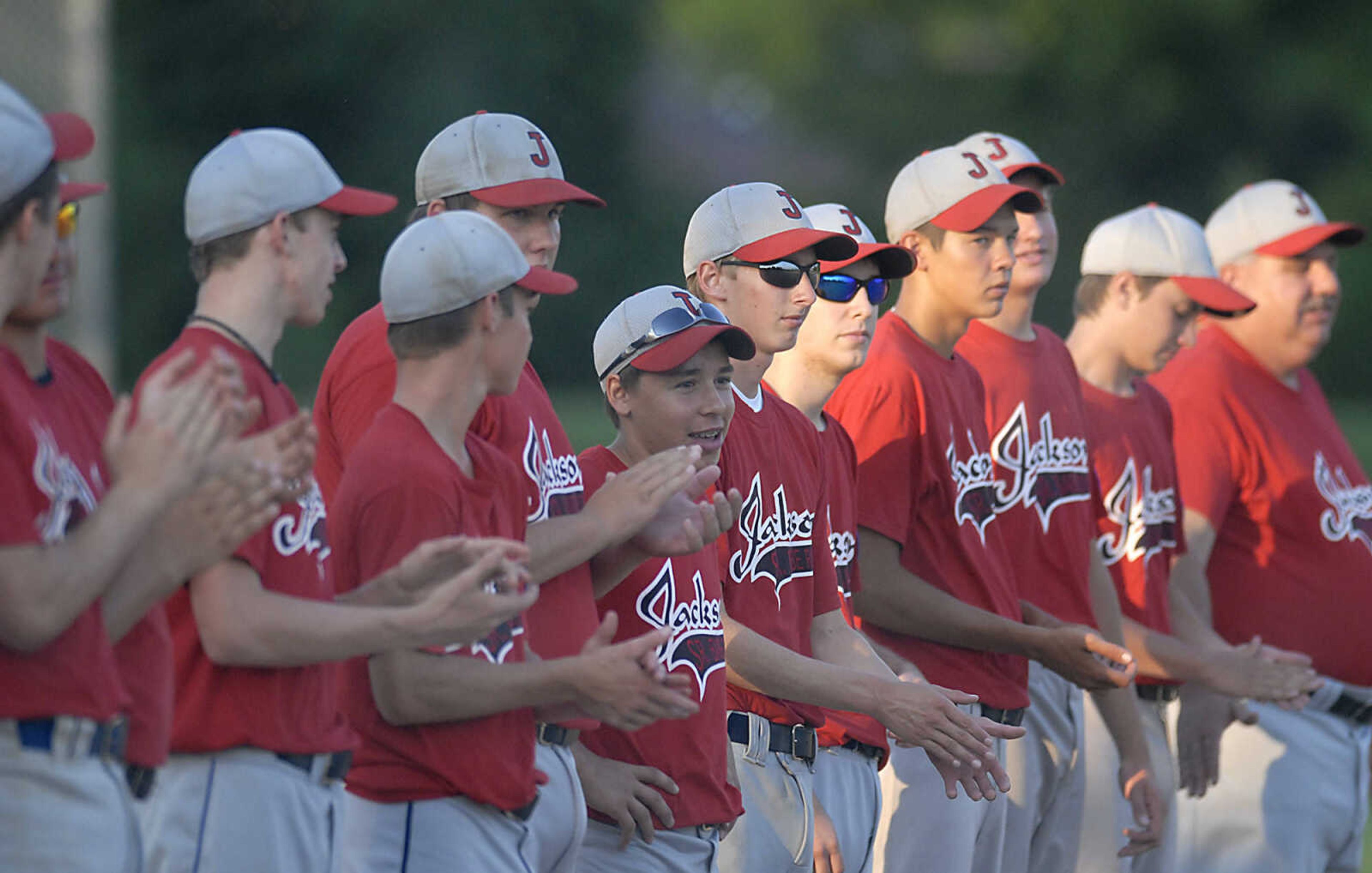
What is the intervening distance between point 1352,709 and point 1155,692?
2.56 ft

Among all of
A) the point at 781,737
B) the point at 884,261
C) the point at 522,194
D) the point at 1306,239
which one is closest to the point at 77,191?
the point at 522,194

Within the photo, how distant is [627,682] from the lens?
3.08 meters

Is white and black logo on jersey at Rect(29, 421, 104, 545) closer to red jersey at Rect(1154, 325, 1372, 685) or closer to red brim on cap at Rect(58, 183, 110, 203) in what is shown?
red brim on cap at Rect(58, 183, 110, 203)

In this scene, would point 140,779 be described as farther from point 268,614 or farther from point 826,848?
point 826,848

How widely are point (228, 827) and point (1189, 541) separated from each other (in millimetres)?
3925

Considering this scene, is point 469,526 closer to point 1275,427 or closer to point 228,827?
point 228,827

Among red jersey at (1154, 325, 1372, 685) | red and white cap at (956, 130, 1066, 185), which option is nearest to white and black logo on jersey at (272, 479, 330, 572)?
red and white cap at (956, 130, 1066, 185)

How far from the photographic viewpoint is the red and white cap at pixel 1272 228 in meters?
6.63

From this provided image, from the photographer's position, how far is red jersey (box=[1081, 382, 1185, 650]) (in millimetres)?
5730

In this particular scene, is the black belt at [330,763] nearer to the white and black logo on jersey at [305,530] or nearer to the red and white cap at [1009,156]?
the white and black logo on jersey at [305,530]

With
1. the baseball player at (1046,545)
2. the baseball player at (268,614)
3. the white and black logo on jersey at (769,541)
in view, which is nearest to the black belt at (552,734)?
the baseball player at (268,614)

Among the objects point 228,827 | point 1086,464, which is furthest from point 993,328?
point 228,827

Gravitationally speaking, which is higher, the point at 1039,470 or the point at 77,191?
the point at 77,191

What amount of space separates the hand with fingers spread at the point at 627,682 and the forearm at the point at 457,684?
0.21 feet
